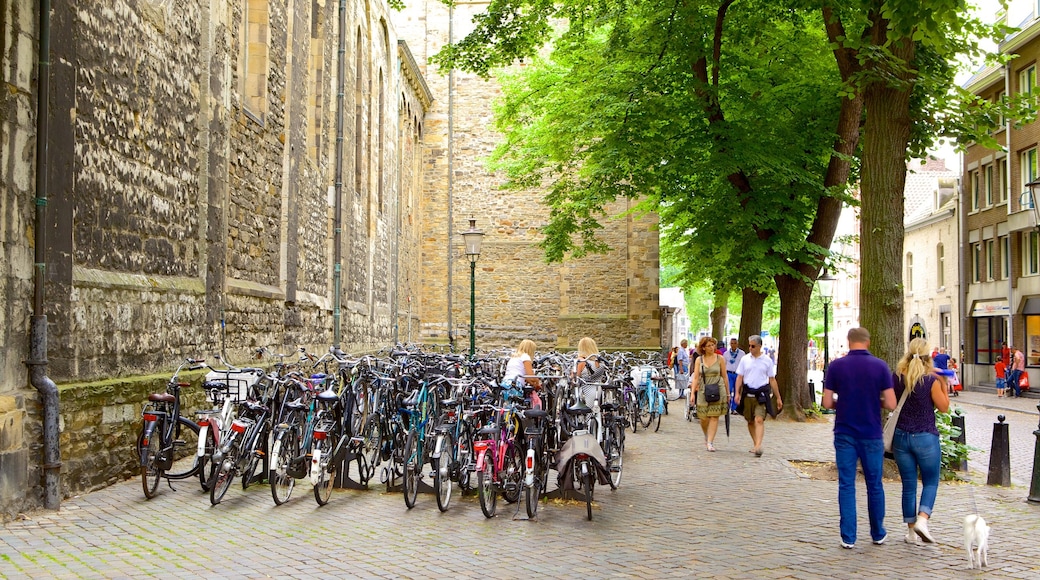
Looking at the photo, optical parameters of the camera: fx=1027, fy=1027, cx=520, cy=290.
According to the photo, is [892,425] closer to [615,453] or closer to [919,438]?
[919,438]

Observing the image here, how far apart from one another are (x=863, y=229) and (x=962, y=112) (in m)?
2.10

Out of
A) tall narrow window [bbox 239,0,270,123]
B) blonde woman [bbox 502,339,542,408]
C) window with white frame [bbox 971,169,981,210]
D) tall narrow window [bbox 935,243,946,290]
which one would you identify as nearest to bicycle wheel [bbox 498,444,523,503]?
blonde woman [bbox 502,339,542,408]

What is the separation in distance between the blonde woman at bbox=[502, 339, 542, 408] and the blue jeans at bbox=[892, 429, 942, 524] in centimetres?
328

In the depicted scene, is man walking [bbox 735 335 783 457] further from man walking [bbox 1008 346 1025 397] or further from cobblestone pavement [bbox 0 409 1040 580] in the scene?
man walking [bbox 1008 346 1025 397]

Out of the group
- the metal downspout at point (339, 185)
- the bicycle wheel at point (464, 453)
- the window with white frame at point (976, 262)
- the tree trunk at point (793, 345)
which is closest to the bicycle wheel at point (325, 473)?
the bicycle wheel at point (464, 453)

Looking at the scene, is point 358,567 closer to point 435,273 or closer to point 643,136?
point 643,136

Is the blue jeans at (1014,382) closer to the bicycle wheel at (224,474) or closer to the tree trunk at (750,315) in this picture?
the tree trunk at (750,315)

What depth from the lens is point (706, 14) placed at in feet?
54.3

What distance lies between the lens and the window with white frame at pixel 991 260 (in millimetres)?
37156

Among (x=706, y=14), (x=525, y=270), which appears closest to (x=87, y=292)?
(x=706, y=14)

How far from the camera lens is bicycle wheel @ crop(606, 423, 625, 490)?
9.98m

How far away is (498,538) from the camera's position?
7.54 meters

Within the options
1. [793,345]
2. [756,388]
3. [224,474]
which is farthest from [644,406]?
[224,474]

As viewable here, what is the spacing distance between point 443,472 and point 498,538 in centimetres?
107
